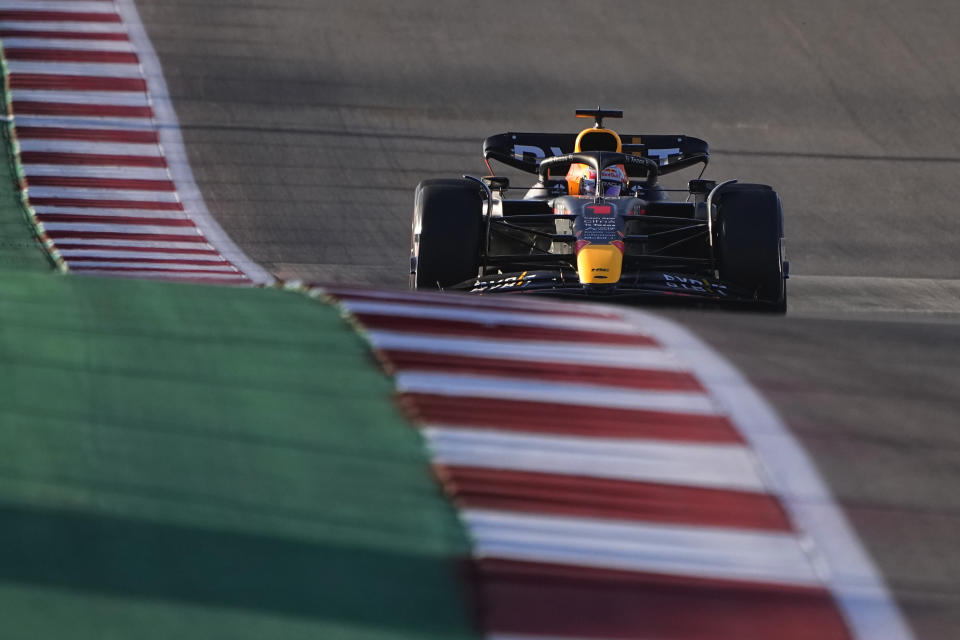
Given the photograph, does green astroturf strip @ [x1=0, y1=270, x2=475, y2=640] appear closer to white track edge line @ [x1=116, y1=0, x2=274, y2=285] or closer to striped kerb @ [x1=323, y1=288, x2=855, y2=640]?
striped kerb @ [x1=323, y1=288, x2=855, y2=640]

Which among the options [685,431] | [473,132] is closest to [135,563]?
[685,431]

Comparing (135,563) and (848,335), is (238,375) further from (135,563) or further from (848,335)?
(848,335)

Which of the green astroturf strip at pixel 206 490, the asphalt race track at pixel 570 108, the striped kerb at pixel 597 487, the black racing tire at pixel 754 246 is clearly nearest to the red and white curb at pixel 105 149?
the asphalt race track at pixel 570 108

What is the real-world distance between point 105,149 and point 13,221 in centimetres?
215

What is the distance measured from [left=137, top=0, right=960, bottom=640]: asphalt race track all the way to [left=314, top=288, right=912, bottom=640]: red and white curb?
4.11 metres

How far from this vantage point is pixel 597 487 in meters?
2.88

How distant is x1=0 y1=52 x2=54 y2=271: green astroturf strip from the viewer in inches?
301

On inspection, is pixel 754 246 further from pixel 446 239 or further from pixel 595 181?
pixel 446 239

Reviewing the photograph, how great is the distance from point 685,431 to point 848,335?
0.90m

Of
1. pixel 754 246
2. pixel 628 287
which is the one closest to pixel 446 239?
pixel 628 287

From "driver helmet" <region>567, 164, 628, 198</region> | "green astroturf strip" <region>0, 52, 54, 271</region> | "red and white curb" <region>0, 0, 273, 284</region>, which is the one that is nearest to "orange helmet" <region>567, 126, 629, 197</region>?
"driver helmet" <region>567, 164, 628, 198</region>

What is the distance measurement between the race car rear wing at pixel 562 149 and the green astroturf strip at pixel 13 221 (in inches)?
114

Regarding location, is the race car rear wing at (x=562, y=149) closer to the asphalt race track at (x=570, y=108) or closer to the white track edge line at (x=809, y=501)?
the asphalt race track at (x=570, y=108)

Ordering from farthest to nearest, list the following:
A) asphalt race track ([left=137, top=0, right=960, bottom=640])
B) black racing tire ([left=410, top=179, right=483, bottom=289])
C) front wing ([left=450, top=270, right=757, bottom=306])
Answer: asphalt race track ([left=137, top=0, right=960, bottom=640]), black racing tire ([left=410, top=179, right=483, bottom=289]), front wing ([left=450, top=270, right=757, bottom=306])
